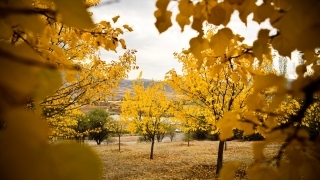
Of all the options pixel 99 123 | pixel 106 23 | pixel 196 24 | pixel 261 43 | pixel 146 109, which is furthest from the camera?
pixel 99 123

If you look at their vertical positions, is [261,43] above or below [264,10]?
below

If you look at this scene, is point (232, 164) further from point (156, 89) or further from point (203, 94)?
point (156, 89)

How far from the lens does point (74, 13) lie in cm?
32

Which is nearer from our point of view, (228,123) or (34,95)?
(34,95)

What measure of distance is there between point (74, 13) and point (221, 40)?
679mm

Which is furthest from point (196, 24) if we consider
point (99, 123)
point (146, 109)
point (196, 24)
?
point (99, 123)

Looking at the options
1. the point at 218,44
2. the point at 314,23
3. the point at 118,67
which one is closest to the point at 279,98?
the point at 314,23

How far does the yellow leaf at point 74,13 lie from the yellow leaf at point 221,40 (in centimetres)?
65

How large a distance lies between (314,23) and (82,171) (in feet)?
1.75

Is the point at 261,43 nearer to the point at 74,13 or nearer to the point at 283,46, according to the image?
the point at 283,46

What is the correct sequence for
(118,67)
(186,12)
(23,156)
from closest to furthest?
(23,156)
(186,12)
(118,67)

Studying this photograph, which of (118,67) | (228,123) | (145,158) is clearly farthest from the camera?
(145,158)

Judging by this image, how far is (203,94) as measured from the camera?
7566 mm

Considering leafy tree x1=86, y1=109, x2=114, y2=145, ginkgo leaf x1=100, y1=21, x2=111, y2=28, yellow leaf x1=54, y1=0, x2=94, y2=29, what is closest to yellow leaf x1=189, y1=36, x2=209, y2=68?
yellow leaf x1=54, y1=0, x2=94, y2=29
